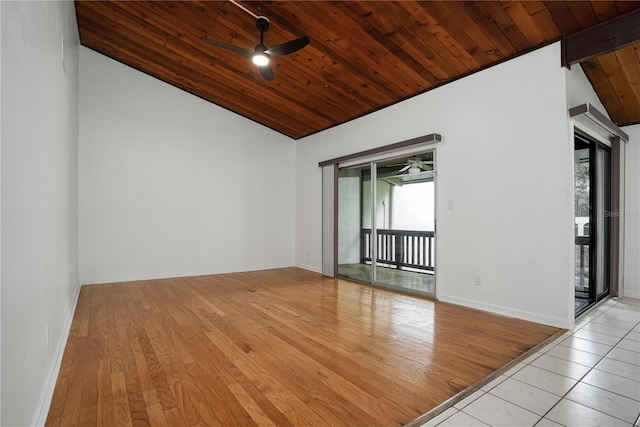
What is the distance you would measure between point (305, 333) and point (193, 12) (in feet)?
12.6

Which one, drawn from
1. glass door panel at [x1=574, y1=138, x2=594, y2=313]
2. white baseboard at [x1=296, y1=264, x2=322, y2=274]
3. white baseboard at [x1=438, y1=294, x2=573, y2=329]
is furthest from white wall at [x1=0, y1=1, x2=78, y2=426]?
glass door panel at [x1=574, y1=138, x2=594, y2=313]

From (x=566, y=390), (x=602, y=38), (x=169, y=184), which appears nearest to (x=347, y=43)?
(x=602, y=38)

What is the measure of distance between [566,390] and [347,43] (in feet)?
12.2

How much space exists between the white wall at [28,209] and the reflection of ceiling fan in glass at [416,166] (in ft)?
13.3

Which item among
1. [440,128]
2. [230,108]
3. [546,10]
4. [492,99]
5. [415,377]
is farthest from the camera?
[230,108]

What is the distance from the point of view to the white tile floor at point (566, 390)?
1719mm

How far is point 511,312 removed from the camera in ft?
11.1

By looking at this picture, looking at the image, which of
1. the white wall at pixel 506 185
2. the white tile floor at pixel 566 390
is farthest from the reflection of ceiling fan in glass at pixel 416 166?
the white tile floor at pixel 566 390

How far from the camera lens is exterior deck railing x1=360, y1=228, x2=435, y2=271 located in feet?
16.6

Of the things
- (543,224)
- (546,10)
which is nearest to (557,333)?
(543,224)

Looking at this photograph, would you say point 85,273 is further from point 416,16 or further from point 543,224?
point 543,224

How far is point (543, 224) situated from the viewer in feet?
10.5

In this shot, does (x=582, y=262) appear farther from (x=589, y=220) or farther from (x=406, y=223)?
(x=406, y=223)

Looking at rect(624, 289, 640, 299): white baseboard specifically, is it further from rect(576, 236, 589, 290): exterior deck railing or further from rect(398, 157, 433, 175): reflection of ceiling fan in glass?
rect(398, 157, 433, 175): reflection of ceiling fan in glass
